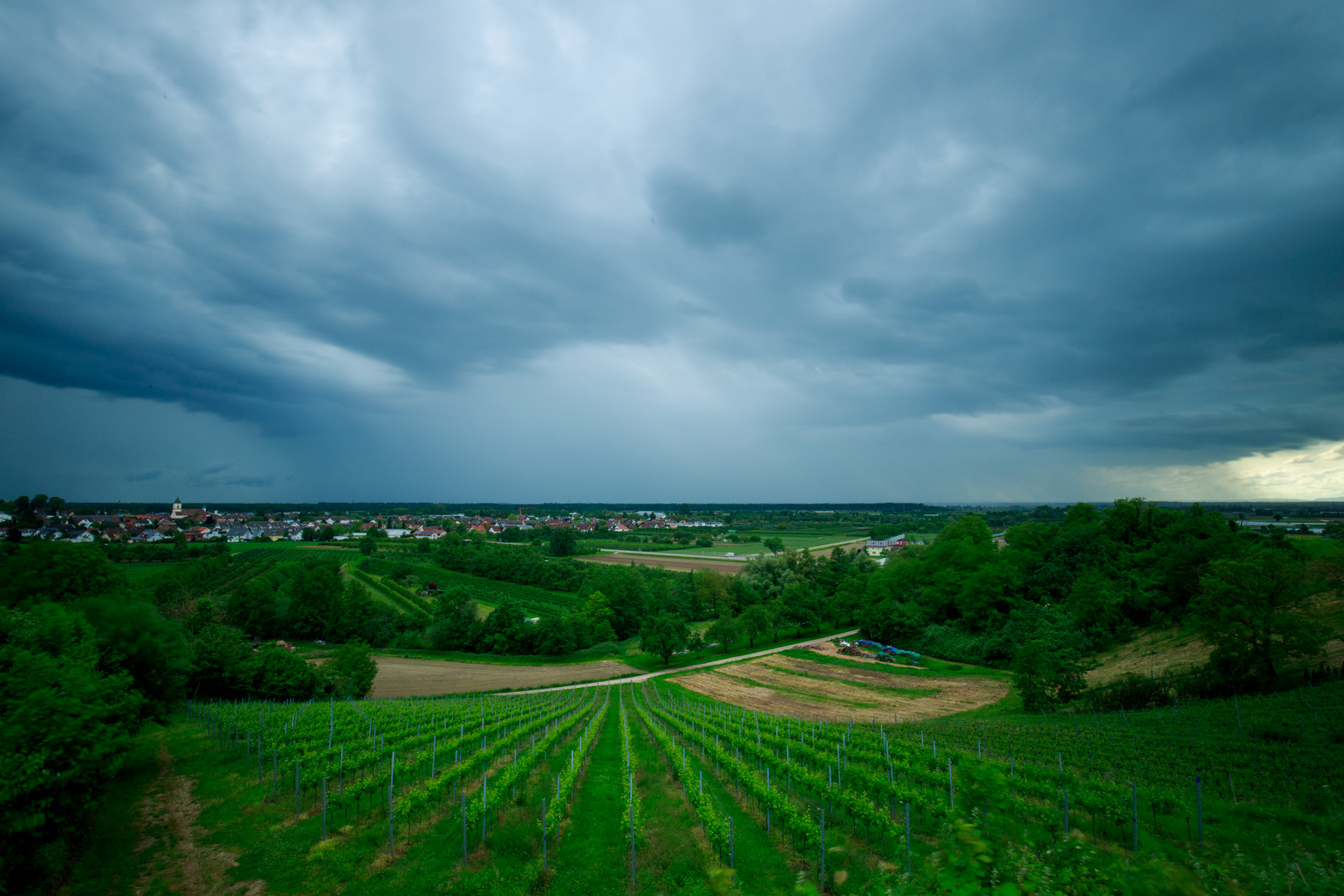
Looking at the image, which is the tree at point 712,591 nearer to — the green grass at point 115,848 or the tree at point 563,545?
the tree at point 563,545

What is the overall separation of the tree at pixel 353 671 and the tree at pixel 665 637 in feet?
91.3

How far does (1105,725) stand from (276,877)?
31.6m

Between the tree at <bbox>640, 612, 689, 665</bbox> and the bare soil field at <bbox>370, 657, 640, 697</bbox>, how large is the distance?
11.5 ft

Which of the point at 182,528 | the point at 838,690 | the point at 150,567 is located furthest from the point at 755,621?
the point at 182,528

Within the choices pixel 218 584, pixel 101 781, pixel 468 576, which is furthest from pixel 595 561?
pixel 101 781

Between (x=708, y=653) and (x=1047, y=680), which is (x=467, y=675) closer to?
(x=708, y=653)

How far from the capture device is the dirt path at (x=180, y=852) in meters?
11.7

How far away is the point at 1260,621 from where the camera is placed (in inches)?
1072

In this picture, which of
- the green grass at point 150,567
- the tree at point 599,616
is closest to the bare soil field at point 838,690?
the tree at point 599,616

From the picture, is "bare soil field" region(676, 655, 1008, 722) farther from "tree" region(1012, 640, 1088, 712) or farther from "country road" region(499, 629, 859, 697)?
"tree" region(1012, 640, 1088, 712)

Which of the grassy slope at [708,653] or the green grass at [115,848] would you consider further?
the grassy slope at [708,653]

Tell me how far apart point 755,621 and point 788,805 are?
175 feet

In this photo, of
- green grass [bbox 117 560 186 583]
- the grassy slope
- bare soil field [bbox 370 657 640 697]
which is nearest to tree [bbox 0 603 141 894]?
bare soil field [bbox 370 657 640 697]

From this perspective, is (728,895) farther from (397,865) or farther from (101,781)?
(101,781)
